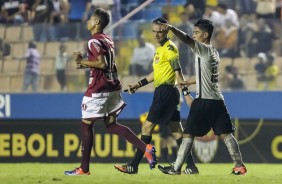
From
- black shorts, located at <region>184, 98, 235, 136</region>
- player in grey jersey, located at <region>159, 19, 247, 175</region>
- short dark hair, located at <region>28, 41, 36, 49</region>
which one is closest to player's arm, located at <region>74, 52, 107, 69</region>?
player in grey jersey, located at <region>159, 19, 247, 175</region>

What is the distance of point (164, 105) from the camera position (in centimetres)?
1266

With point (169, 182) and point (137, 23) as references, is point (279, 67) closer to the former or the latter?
point (137, 23)

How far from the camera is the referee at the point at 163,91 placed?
12398 mm

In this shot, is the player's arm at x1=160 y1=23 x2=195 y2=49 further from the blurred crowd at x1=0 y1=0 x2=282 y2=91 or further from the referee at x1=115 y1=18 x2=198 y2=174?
the blurred crowd at x1=0 y1=0 x2=282 y2=91

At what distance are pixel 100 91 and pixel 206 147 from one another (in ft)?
21.0

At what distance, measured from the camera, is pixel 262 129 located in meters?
17.4

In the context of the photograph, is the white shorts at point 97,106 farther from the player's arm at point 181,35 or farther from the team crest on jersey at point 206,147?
the team crest on jersey at point 206,147

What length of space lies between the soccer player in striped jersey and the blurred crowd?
5956mm

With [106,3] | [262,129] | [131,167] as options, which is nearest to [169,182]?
[131,167]

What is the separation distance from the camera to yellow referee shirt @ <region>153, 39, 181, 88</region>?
12414 mm

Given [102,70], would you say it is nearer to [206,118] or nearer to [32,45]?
[206,118]

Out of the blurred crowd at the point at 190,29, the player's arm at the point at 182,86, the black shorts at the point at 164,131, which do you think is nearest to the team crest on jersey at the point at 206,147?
the black shorts at the point at 164,131

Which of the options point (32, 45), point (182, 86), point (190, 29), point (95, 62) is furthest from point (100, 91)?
point (32, 45)

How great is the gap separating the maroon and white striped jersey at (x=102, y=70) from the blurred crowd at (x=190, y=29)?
600cm
